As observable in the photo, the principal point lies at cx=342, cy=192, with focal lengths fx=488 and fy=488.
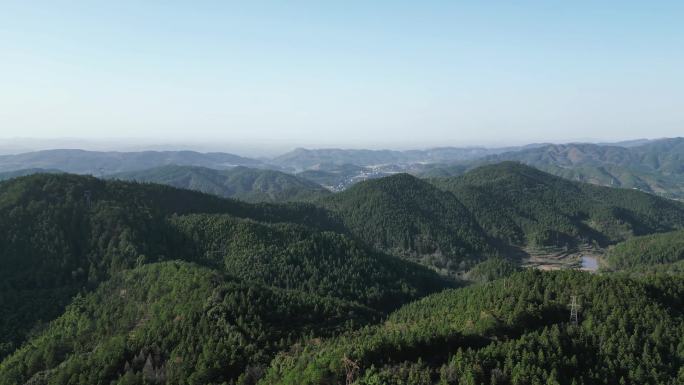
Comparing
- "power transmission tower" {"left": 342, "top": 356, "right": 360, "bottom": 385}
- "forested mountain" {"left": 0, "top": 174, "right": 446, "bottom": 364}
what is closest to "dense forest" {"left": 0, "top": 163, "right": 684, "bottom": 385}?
"power transmission tower" {"left": 342, "top": 356, "right": 360, "bottom": 385}

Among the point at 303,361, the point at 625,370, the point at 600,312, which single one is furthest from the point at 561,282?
the point at 303,361

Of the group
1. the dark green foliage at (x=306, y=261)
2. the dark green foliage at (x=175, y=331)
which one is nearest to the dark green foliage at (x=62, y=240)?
the dark green foliage at (x=306, y=261)

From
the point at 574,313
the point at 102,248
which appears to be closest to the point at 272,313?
the point at 574,313

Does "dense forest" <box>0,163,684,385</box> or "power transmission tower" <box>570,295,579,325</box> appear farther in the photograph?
"power transmission tower" <box>570,295,579,325</box>

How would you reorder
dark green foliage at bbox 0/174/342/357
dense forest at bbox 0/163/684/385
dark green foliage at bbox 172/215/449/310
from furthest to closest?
dark green foliage at bbox 172/215/449/310 → dark green foliage at bbox 0/174/342/357 → dense forest at bbox 0/163/684/385

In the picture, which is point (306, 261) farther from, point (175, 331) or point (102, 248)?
point (175, 331)

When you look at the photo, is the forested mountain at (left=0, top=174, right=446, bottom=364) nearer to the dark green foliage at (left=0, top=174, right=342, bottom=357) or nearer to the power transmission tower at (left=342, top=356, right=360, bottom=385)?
the dark green foliage at (left=0, top=174, right=342, bottom=357)

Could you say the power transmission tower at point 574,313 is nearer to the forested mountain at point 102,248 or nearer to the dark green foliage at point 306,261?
the dark green foliage at point 306,261

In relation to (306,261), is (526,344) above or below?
above
